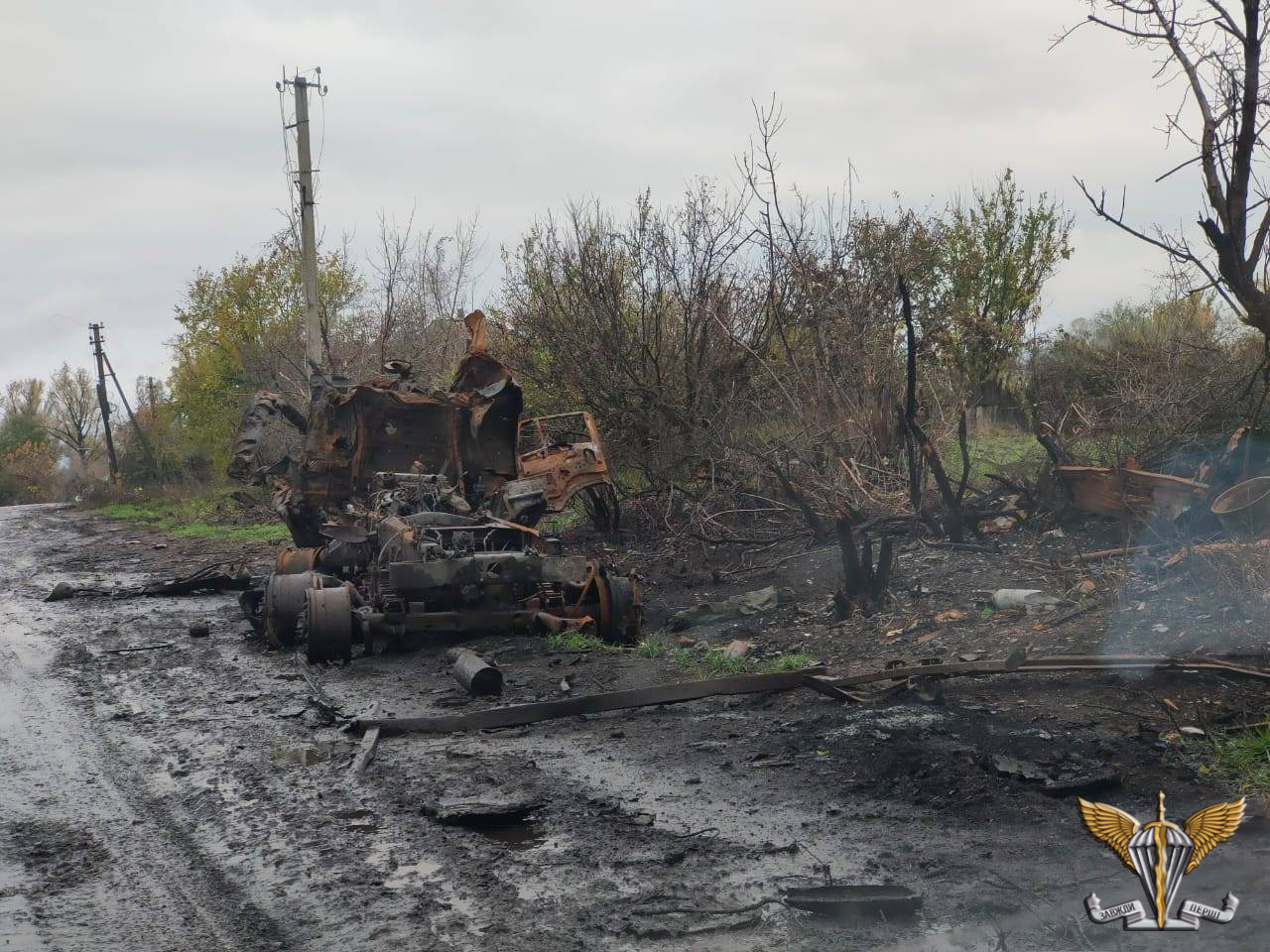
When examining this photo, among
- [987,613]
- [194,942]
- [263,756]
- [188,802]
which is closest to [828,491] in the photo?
[987,613]

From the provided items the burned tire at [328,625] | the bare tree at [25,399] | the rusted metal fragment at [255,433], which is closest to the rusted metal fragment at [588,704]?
the burned tire at [328,625]

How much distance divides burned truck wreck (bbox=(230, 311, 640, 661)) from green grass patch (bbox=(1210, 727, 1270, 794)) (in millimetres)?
5825

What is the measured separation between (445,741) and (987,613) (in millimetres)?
4673

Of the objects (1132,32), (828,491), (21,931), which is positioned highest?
(1132,32)

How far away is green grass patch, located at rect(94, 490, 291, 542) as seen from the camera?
25.9 m

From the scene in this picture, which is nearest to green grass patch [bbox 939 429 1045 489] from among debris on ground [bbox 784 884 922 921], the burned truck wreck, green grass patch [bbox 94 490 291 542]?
the burned truck wreck

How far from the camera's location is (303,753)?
7.06 metres

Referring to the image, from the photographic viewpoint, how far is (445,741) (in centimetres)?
724

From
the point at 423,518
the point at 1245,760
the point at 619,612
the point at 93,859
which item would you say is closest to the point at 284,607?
the point at 423,518

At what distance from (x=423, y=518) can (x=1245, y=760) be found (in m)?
7.45

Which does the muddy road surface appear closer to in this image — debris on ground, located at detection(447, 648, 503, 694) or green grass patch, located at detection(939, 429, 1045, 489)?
debris on ground, located at detection(447, 648, 503, 694)

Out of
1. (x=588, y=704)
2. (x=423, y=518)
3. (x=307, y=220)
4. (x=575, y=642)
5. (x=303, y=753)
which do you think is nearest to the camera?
(x=303, y=753)

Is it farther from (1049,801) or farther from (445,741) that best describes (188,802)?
(1049,801)

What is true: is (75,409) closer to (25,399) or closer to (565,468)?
(25,399)
